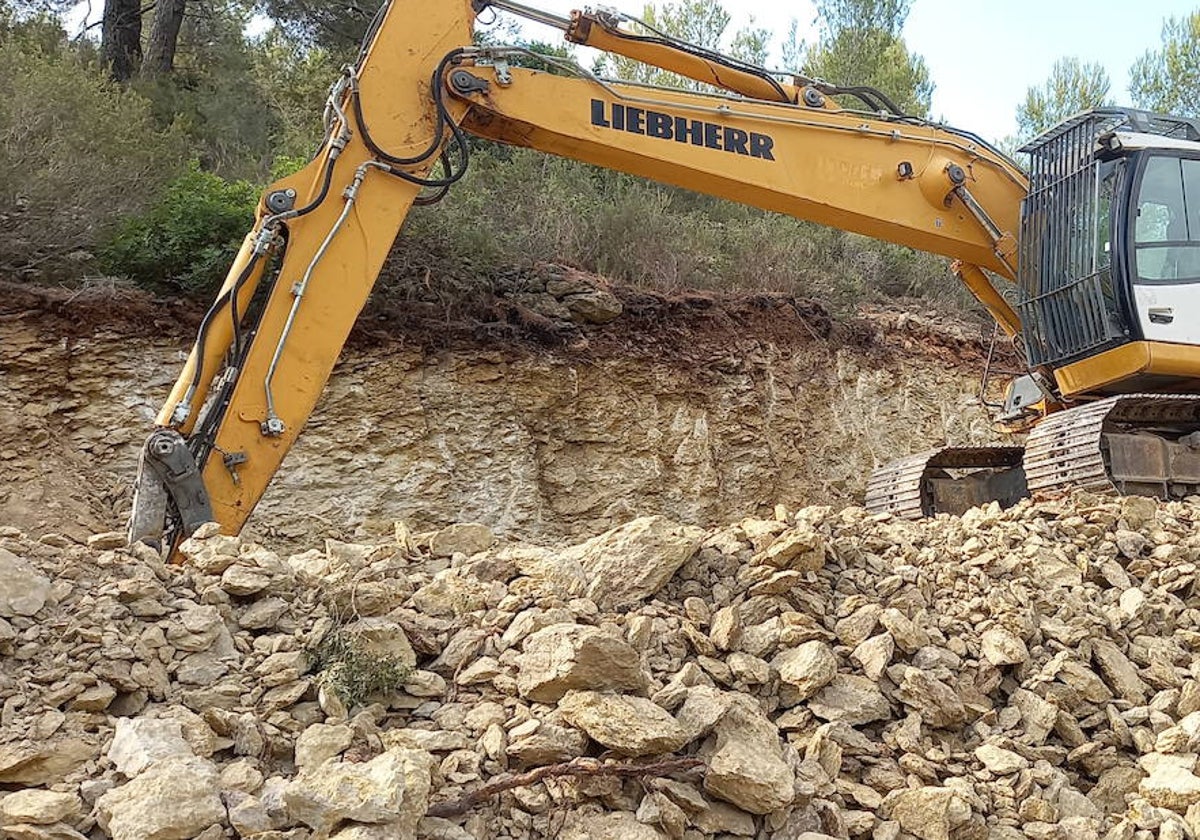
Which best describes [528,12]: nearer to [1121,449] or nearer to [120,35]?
[1121,449]

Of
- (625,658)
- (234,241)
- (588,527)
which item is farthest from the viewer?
(588,527)

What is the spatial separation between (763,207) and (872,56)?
40.5 feet

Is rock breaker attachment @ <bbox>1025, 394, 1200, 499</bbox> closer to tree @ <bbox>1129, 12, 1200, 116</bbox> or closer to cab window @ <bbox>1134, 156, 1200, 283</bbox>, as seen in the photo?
cab window @ <bbox>1134, 156, 1200, 283</bbox>

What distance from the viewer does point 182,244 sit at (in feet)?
28.7

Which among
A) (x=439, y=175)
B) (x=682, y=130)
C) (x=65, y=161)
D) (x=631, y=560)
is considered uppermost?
(x=65, y=161)

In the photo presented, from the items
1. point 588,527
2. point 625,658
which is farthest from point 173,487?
point 588,527

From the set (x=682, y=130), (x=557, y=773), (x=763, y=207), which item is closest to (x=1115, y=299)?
(x=763, y=207)

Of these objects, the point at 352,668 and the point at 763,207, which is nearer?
the point at 352,668

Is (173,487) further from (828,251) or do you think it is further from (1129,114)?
(828,251)

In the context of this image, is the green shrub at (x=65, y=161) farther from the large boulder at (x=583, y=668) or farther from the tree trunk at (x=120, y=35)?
the large boulder at (x=583, y=668)

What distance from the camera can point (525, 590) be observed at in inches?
174

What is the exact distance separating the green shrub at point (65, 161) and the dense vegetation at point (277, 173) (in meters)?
0.02

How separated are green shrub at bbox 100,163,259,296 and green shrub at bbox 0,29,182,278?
0.97 ft

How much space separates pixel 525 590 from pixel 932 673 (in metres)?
1.64
